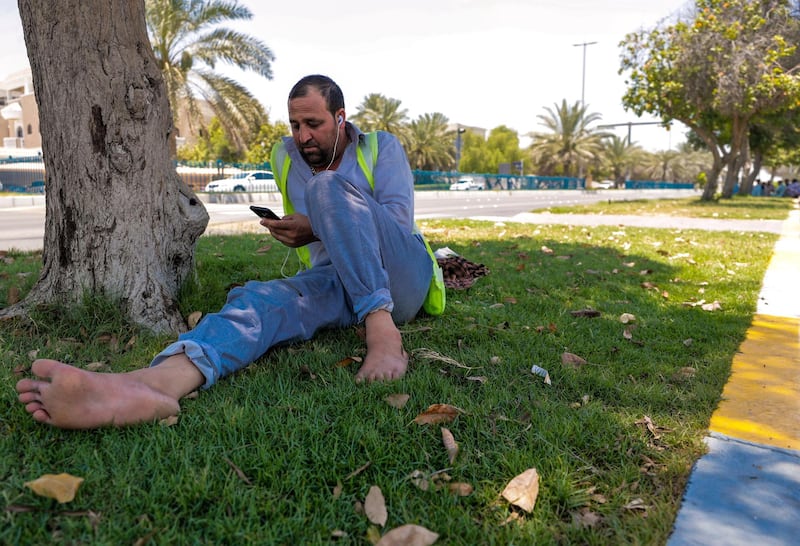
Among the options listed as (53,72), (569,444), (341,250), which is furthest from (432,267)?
(53,72)

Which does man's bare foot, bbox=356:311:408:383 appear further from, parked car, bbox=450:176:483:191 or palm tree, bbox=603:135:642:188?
palm tree, bbox=603:135:642:188

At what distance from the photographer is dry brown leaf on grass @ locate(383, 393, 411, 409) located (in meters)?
2.18

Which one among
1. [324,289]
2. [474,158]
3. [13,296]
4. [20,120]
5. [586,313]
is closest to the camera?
[324,289]

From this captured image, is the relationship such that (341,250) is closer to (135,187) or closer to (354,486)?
(354,486)

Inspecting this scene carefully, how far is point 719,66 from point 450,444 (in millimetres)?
20713

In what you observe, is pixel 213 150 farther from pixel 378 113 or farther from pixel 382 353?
pixel 382 353

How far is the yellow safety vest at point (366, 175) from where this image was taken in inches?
115

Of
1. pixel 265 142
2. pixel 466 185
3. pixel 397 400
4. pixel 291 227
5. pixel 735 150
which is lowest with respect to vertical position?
pixel 397 400

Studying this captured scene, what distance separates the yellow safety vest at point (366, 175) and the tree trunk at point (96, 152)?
62cm

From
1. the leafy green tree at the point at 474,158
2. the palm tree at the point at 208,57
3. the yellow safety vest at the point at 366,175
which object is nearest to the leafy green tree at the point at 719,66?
the palm tree at the point at 208,57

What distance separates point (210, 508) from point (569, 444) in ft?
3.68

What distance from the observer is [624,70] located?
21906 millimetres

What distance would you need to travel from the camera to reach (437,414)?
211cm

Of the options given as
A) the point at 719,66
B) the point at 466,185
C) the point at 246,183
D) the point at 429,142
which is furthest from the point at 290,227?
the point at 429,142
